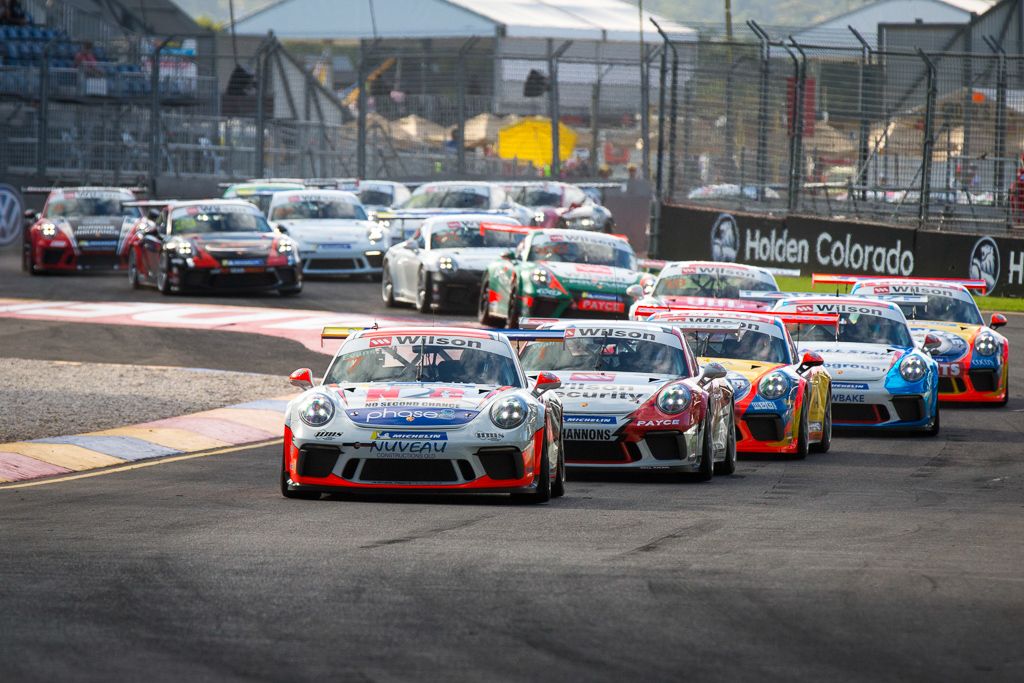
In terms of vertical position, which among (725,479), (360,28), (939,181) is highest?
A: (360,28)

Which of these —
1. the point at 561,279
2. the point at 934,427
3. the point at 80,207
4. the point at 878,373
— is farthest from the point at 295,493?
the point at 80,207

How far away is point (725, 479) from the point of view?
Result: 13.4 m

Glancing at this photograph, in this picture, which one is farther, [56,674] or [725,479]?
[725,479]

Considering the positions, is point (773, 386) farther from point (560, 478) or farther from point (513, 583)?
point (513, 583)

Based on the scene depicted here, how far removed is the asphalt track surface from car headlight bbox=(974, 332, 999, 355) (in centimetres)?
644

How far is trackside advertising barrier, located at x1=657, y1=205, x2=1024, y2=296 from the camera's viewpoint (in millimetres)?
27656

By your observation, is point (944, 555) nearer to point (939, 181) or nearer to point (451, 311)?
point (451, 311)

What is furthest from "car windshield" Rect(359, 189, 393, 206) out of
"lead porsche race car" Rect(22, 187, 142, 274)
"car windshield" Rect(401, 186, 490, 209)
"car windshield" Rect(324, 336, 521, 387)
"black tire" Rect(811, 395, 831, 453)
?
"car windshield" Rect(324, 336, 521, 387)

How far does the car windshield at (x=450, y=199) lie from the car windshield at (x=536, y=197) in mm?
3837

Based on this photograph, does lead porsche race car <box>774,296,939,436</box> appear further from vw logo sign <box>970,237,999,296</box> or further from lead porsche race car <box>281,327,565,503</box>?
vw logo sign <box>970,237,999,296</box>

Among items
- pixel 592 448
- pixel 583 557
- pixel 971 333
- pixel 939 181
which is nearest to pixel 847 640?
pixel 583 557

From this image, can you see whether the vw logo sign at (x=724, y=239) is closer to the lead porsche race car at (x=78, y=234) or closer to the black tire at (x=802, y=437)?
the lead porsche race car at (x=78, y=234)

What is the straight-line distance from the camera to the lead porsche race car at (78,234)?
31234mm

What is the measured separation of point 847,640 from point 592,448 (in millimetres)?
6185
